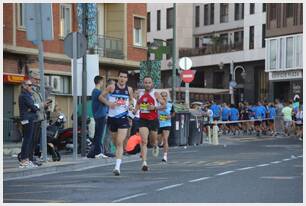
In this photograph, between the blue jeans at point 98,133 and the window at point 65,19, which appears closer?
the blue jeans at point 98,133

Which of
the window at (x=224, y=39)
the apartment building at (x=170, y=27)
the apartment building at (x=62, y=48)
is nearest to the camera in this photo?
the apartment building at (x=62, y=48)

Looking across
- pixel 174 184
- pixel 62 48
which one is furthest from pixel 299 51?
pixel 174 184

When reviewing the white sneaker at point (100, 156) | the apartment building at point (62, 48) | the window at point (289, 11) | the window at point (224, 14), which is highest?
the window at point (224, 14)

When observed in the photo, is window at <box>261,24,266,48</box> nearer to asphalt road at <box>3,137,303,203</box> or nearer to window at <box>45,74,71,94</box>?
window at <box>45,74,71,94</box>

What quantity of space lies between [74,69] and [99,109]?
112 centimetres

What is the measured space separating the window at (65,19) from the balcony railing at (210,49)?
3937cm

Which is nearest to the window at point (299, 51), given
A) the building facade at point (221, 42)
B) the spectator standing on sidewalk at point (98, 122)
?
the building facade at point (221, 42)

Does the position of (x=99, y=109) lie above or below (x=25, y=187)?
above

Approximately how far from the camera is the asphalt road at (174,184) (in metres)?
9.66

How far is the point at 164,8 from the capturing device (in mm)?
76688

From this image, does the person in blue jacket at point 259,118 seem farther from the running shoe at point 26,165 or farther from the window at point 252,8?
the window at point 252,8

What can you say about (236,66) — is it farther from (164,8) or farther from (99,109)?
(99,109)

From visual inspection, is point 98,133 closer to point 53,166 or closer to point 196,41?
point 53,166

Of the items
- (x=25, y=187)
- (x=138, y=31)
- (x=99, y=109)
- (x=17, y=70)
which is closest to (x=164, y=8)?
(x=138, y=31)
